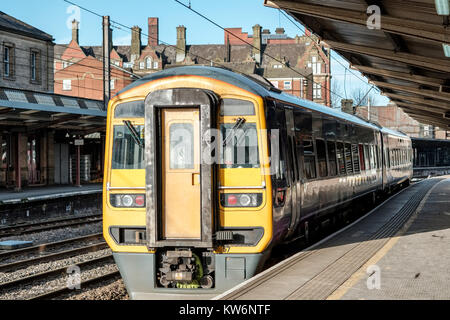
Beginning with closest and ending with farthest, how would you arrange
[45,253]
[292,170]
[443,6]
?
[443,6] < [292,170] < [45,253]

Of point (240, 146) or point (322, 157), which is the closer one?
point (240, 146)

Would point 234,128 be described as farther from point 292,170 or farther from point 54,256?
point 54,256

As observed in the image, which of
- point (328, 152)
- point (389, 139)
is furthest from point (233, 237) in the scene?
point (389, 139)

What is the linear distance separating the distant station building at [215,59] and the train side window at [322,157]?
186 ft

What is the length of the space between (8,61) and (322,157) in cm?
2486

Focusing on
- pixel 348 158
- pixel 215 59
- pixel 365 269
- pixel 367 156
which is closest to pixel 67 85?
pixel 215 59

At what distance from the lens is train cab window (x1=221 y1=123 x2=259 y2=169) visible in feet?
26.3

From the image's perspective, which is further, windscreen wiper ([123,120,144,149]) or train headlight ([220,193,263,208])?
windscreen wiper ([123,120,144,149])

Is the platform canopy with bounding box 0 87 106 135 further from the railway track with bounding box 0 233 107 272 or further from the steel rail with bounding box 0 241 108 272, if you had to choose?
the steel rail with bounding box 0 241 108 272

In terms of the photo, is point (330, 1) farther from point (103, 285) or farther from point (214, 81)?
point (103, 285)

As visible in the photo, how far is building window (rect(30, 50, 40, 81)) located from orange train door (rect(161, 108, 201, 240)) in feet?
90.9

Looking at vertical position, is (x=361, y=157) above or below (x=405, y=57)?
below

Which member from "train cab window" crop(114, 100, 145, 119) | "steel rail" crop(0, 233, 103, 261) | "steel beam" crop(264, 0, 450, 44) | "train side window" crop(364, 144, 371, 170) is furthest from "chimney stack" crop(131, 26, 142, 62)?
"train cab window" crop(114, 100, 145, 119)

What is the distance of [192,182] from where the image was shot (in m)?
7.93
